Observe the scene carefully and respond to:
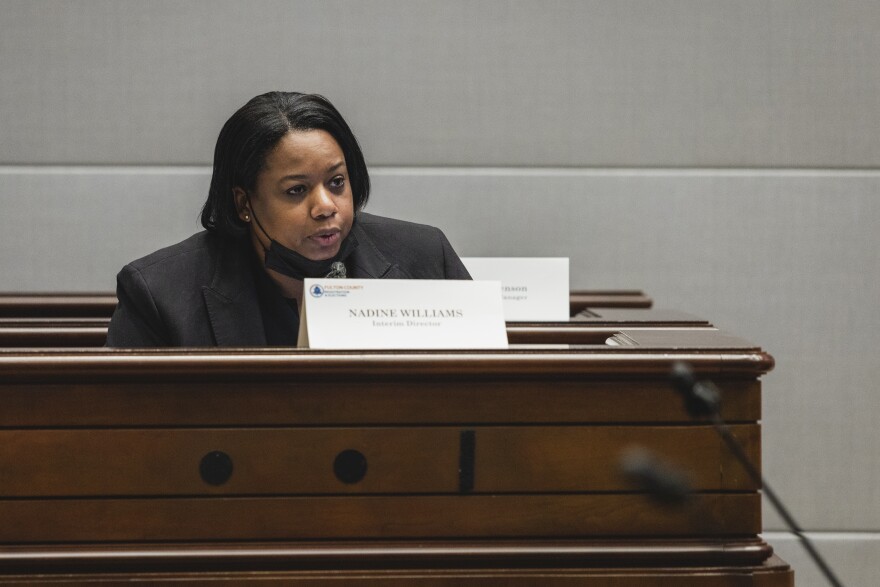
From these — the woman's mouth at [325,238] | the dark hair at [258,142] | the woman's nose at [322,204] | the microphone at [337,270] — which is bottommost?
the microphone at [337,270]

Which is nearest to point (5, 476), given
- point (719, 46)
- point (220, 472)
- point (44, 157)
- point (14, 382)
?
point (14, 382)

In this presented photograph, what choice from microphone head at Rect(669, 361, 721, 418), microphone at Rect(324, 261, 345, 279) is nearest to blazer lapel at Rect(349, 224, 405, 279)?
microphone at Rect(324, 261, 345, 279)

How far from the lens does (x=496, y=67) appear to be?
251 cm

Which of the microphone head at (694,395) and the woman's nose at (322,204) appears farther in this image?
the woman's nose at (322,204)

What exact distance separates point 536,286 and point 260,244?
24.6 inches

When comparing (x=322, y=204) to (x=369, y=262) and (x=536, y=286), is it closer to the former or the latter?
(x=369, y=262)

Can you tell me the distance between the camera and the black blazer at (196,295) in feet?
5.37

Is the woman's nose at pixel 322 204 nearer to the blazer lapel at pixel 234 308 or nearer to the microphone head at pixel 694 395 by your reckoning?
the blazer lapel at pixel 234 308

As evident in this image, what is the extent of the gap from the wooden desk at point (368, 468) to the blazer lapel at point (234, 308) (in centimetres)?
47

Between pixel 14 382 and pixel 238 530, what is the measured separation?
33 cm

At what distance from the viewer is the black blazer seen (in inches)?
64.5

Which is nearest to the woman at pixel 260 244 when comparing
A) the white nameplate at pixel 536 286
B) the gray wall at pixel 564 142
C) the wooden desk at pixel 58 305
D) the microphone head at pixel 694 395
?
the white nameplate at pixel 536 286

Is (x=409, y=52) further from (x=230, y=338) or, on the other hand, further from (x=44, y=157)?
(x=230, y=338)

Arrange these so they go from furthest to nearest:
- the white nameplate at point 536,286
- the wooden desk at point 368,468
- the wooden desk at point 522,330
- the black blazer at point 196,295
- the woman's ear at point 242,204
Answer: the white nameplate at point 536,286, the woman's ear at point 242,204, the black blazer at point 196,295, the wooden desk at point 522,330, the wooden desk at point 368,468
